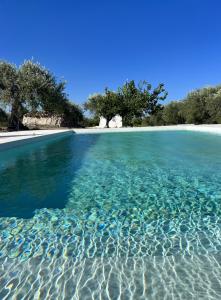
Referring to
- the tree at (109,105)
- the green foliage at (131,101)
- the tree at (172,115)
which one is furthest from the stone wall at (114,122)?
the tree at (172,115)

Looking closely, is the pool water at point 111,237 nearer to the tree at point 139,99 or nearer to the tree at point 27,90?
the tree at point 27,90

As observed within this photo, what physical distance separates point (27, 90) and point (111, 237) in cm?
2092

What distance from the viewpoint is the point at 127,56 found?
33438mm

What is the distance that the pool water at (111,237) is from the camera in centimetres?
217

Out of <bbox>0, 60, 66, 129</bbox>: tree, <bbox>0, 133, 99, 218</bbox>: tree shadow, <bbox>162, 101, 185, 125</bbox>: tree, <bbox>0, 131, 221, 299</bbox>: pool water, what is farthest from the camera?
<bbox>162, 101, 185, 125</bbox>: tree

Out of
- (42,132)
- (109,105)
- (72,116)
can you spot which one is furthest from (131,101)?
(42,132)

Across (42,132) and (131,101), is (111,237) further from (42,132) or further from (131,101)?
(131,101)

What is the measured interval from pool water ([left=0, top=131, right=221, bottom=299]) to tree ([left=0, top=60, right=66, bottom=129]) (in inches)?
701

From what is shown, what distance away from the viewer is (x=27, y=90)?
22.0 meters

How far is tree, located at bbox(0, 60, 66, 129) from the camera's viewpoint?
72.1 ft

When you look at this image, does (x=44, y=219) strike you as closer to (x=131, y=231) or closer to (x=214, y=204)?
(x=131, y=231)

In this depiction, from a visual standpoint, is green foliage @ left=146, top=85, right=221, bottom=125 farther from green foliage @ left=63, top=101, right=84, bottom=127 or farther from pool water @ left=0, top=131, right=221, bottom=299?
pool water @ left=0, top=131, right=221, bottom=299

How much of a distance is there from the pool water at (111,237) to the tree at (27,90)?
58.4 feet

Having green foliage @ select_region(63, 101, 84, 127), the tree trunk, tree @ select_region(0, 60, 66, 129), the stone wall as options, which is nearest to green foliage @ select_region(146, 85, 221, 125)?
the stone wall
